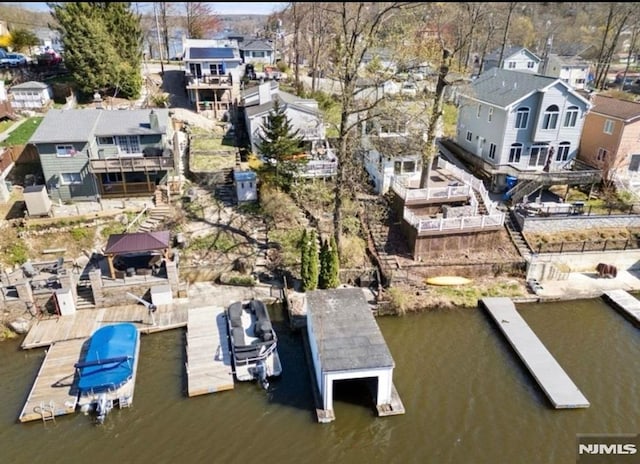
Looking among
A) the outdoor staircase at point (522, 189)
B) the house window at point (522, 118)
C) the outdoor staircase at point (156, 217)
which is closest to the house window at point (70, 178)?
the outdoor staircase at point (156, 217)

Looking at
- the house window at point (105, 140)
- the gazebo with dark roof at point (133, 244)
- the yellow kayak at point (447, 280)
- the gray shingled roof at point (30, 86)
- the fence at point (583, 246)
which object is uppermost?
the gray shingled roof at point (30, 86)

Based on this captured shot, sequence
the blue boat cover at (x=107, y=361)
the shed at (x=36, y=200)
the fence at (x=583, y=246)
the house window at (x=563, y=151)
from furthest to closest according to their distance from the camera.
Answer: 1. the house window at (x=563, y=151)
2. the fence at (x=583, y=246)
3. the shed at (x=36, y=200)
4. the blue boat cover at (x=107, y=361)

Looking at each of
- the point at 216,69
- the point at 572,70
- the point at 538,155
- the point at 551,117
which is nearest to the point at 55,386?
the point at 538,155

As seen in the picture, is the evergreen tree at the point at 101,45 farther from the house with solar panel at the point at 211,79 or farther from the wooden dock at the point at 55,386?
the wooden dock at the point at 55,386

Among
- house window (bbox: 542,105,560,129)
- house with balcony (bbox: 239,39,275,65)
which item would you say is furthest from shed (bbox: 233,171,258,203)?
house with balcony (bbox: 239,39,275,65)

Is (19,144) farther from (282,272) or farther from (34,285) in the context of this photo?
(282,272)

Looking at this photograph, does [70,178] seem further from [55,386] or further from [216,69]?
[216,69]
